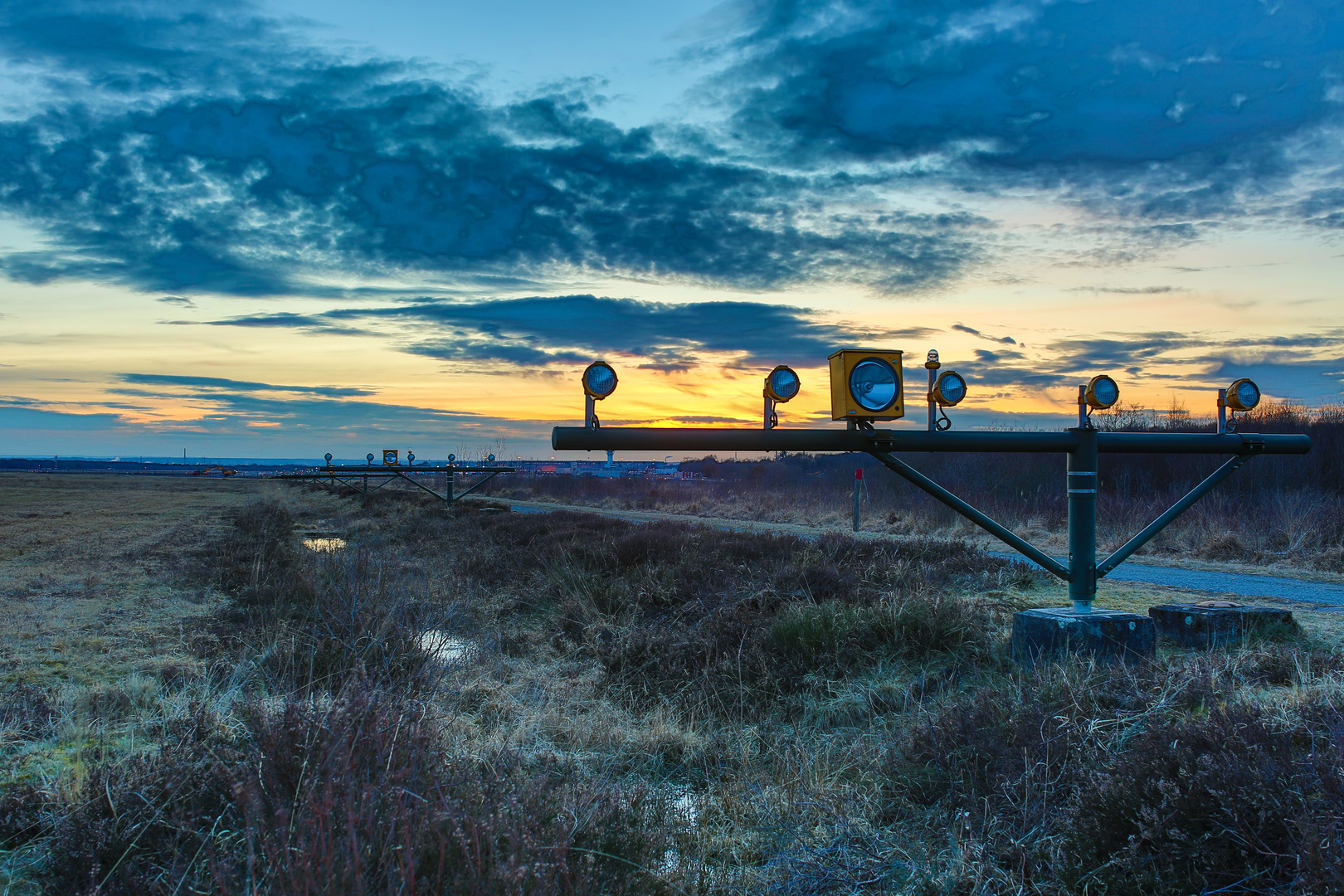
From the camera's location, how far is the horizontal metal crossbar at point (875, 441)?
439 cm

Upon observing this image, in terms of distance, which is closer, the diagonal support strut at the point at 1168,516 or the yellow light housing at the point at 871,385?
the yellow light housing at the point at 871,385

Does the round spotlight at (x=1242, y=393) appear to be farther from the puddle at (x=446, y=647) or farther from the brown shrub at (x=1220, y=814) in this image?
the puddle at (x=446, y=647)

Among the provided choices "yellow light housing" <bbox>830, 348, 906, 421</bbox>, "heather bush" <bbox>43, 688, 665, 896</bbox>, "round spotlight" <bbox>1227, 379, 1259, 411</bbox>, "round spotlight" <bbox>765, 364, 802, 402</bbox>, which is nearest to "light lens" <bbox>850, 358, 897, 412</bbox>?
"yellow light housing" <bbox>830, 348, 906, 421</bbox>

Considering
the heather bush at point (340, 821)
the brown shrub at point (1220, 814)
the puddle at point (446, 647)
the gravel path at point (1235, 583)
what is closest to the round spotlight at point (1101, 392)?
the brown shrub at point (1220, 814)

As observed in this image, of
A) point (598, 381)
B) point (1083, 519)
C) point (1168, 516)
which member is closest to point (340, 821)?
point (598, 381)

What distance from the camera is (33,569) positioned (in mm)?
13680

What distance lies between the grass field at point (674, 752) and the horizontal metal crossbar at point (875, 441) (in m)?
1.35

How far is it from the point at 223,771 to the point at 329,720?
58 centimetres

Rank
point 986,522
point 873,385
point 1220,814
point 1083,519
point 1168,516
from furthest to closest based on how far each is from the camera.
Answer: point 1168,516 → point 986,522 → point 1083,519 → point 873,385 → point 1220,814

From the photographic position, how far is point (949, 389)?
16.3 ft

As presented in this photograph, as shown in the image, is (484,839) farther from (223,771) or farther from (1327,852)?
(1327,852)

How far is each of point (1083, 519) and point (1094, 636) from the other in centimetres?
80

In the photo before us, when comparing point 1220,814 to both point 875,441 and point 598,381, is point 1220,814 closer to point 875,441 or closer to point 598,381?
point 875,441

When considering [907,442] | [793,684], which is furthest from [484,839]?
[793,684]
